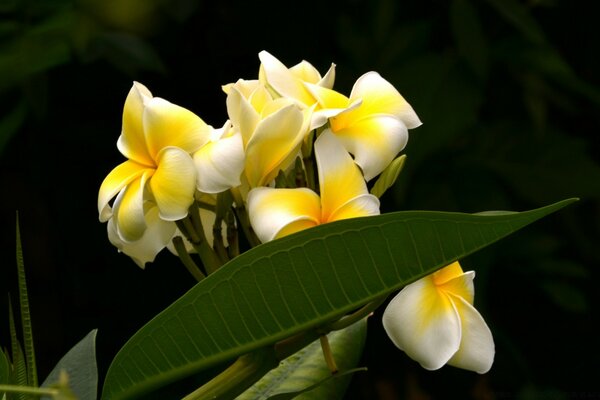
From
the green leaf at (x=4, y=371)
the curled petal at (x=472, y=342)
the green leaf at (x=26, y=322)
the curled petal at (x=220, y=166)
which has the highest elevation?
the curled petal at (x=220, y=166)

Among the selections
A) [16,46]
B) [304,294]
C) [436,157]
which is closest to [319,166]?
[304,294]

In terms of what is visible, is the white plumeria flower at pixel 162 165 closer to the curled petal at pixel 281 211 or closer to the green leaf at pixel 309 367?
the curled petal at pixel 281 211

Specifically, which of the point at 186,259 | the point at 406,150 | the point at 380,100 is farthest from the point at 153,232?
the point at 406,150

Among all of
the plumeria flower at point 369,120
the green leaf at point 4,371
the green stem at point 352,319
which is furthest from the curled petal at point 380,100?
the green leaf at point 4,371

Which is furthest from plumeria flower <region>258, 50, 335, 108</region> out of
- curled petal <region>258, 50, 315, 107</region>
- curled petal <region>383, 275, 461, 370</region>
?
curled petal <region>383, 275, 461, 370</region>

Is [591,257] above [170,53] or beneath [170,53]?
beneath

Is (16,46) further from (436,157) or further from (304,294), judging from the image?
(304,294)
